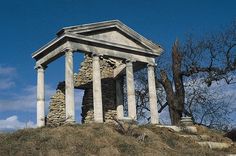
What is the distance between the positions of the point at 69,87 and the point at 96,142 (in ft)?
22.2

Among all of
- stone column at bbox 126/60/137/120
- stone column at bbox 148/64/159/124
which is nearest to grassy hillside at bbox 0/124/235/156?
stone column at bbox 126/60/137/120

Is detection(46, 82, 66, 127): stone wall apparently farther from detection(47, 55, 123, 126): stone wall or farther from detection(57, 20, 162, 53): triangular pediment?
detection(57, 20, 162, 53): triangular pediment

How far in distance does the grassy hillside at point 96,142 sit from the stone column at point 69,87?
7.68 feet

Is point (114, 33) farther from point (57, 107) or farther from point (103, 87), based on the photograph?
point (57, 107)

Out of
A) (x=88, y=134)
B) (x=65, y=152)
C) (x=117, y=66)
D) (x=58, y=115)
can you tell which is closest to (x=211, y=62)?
(x=117, y=66)

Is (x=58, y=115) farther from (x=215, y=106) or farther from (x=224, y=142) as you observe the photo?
(x=215, y=106)

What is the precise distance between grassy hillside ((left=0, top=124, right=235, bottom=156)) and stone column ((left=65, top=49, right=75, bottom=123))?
234 centimetres

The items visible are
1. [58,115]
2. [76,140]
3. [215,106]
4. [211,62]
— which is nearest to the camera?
[76,140]

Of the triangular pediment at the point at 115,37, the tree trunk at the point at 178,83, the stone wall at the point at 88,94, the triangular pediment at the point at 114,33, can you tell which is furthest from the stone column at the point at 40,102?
the tree trunk at the point at 178,83

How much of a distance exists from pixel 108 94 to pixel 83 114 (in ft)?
7.74

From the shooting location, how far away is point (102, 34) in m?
26.1

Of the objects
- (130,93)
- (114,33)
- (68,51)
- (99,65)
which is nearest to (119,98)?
(130,93)

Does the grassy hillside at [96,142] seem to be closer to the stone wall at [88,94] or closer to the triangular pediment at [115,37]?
the triangular pediment at [115,37]

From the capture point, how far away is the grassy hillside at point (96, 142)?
16344 millimetres
